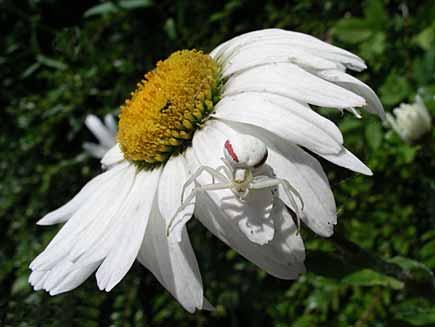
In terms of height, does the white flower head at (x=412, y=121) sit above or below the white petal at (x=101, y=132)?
above

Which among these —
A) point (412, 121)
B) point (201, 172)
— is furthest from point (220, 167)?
point (412, 121)

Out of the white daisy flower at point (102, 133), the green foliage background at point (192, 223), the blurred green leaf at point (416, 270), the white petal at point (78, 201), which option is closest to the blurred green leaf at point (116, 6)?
the green foliage background at point (192, 223)

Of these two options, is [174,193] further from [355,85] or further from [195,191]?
[355,85]

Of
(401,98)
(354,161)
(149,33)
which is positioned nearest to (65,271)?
(354,161)

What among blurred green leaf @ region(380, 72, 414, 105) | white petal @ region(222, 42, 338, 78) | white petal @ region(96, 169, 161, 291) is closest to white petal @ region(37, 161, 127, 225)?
white petal @ region(96, 169, 161, 291)

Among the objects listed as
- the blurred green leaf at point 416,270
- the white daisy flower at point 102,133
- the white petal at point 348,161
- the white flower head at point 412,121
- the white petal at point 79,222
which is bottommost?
the white daisy flower at point 102,133

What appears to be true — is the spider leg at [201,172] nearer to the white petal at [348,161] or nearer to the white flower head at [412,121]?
the white petal at [348,161]

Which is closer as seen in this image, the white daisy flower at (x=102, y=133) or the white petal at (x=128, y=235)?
the white petal at (x=128, y=235)
